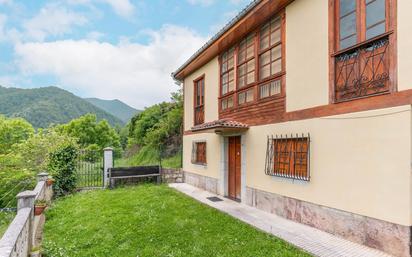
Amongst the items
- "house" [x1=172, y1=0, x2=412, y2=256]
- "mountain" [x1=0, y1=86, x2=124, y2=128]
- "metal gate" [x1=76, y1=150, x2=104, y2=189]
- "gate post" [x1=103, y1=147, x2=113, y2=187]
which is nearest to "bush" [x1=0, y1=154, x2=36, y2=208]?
"metal gate" [x1=76, y1=150, x2=104, y2=189]

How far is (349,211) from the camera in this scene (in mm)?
5348

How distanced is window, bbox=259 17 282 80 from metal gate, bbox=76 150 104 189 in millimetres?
8904

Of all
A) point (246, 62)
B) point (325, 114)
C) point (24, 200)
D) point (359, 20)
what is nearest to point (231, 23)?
point (246, 62)

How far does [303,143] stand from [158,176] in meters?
8.74

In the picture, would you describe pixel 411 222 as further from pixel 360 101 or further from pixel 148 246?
pixel 148 246

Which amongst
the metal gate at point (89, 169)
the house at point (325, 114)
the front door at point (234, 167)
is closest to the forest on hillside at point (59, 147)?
the metal gate at point (89, 169)

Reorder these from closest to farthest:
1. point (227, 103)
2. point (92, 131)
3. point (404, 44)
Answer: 1. point (404, 44)
2. point (227, 103)
3. point (92, 131)

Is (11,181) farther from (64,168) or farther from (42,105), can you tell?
(42,105)

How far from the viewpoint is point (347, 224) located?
538cm

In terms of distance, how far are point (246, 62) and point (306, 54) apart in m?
2.83

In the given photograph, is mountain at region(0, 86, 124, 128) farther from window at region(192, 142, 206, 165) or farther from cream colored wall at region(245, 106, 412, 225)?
cream colored wall at region(245, 106, 412, 225)

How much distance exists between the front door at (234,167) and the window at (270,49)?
2.77 m

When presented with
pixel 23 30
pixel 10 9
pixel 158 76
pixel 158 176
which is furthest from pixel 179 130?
pixel 23 30

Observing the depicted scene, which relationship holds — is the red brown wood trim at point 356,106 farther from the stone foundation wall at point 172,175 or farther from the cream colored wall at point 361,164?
the stone foundation wall at point 172,175
